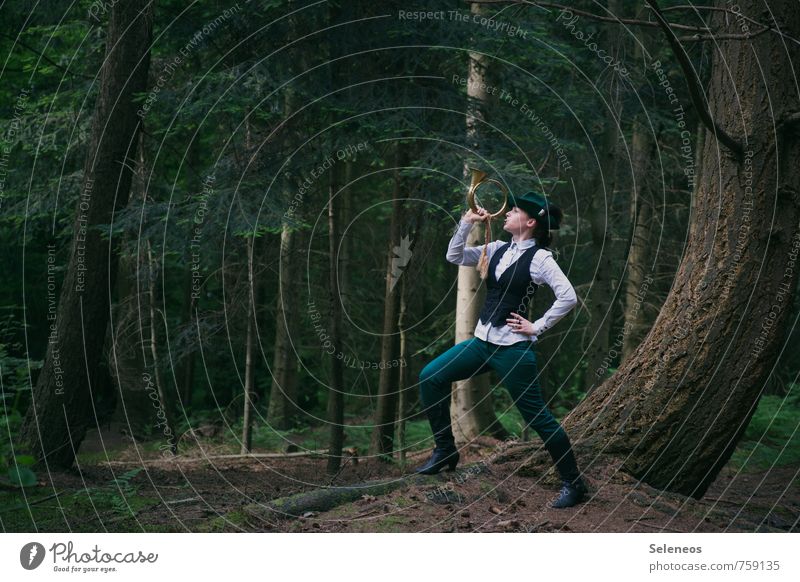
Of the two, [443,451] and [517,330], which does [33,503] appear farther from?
[517,330]

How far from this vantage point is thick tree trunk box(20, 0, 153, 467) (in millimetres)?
9297

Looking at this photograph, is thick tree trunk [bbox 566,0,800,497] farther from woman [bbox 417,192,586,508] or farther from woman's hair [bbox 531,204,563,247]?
woman's hair [bbox 531,204,563,247]

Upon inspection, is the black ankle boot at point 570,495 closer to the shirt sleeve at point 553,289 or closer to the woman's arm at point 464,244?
the shirt sleeve at point 553,289

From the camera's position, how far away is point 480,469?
7.10 meters

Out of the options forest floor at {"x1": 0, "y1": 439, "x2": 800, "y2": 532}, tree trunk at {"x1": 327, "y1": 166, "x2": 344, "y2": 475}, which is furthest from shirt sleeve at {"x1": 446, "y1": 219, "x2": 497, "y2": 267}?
tree trunk at {"x1": 327, "y1": 166, "x2": 344, "y2": 475}

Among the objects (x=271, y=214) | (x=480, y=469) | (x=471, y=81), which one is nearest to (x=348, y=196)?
(x=471, y=81)

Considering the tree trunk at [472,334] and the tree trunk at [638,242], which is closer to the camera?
the tree trunk at [472,334]

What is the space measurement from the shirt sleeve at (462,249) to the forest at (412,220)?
0.65 feet

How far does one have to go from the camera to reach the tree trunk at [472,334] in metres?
10.7

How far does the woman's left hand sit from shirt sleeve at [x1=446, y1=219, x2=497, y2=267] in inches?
24.6

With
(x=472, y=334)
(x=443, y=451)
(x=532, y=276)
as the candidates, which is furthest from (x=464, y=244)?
(x=472, y=334)

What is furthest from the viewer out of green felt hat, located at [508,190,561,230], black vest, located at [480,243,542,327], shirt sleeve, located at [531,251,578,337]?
green felt hat, located at [508,190,561,230]

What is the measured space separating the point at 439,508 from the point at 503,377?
1161mm

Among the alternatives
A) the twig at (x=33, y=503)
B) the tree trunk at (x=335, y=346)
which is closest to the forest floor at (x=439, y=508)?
the twig at (x=33, y=503)
